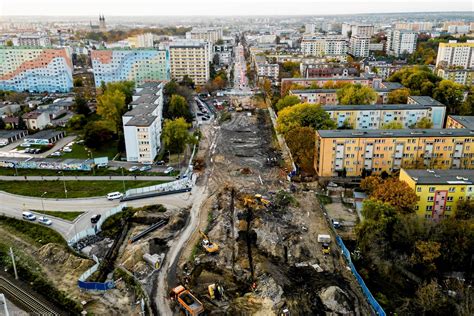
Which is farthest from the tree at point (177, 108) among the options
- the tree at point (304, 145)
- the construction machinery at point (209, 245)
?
the construction machinery at point (209, 245)

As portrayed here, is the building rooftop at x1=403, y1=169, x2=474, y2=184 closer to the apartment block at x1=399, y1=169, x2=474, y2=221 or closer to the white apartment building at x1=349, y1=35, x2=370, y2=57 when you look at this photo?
the apartment block at x1=399, y1=169, x2=474, y2=221

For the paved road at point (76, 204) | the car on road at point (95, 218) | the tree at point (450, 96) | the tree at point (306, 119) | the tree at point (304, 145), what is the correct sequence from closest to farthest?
the car on road at point (95, 218), the paved road at point (76, 204), the tree at point (304, 145), the tree at point (306, 119), the tree at point (450, 96)

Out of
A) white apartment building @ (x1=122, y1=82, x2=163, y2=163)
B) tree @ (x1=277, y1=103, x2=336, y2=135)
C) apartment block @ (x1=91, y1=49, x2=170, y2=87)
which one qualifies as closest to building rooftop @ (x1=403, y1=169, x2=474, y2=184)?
tree @ (x1=277, y1=103, x2=336, y2=135)

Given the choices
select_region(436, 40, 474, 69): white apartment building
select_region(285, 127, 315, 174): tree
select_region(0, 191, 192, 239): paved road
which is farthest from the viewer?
select_region(436, 40, 474, 69): white apartment building

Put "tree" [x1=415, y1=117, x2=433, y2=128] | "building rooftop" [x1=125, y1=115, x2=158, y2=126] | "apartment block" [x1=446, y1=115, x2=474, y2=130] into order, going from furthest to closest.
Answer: "tree" [x1=415, y1=117, x2=433, y2=128] → "building rooftop" [x1=125, y1=115, x2=158, y2=126] → "apartment block" [x1=446, y1=115, x2=474, y2=130]

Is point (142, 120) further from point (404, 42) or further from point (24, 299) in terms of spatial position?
point (404, 42)

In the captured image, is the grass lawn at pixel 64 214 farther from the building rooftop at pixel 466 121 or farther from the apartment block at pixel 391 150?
the building rooftop at pixel 466 121
